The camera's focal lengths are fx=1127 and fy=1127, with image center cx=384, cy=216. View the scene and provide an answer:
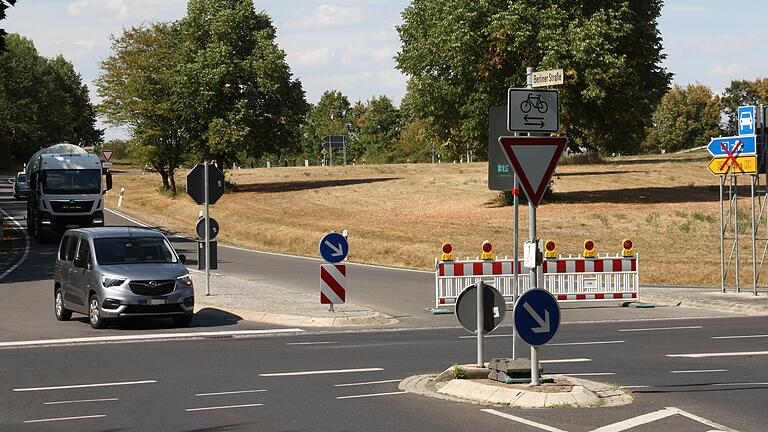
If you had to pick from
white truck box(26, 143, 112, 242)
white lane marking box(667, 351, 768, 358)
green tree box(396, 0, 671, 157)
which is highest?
green tree box(396, 0, 671, 157)

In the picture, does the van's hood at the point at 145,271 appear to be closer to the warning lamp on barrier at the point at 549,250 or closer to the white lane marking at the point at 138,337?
the white lane marking at the point at 138,337

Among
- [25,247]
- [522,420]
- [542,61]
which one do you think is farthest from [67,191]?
[522,420]

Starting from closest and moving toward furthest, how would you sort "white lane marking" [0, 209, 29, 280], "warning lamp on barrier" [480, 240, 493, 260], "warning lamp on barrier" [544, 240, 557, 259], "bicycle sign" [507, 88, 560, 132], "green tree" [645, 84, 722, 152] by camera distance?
"bicycle sign" [507, 88, 560, 132] < "warning lamp on barrier" [480, 240, 493, 260] < "warning lamp on barrier" [544, 240, 557, 259] < "white lane marking" [0, 209, 29, 280] < "green tree" [645, 84, 722, 152]

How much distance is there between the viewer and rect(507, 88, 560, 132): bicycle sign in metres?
11.8

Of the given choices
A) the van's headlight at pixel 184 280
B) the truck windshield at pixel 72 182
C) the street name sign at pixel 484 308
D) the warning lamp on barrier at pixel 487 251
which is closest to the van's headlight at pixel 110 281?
the van's headlight at pixel 184 280

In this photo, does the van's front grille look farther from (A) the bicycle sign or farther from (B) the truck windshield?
(B) the truck windshield

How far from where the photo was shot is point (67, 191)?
4381 centimetres

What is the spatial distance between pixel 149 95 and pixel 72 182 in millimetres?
30157

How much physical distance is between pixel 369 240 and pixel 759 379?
28539 millimetres

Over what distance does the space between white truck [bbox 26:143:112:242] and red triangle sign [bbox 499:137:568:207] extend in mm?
34516

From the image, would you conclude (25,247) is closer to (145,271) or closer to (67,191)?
(67,191)

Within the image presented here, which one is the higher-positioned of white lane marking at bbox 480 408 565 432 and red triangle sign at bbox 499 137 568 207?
red triangle sign at bbox 499 137 568 207

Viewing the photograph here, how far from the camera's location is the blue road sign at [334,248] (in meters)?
21.3

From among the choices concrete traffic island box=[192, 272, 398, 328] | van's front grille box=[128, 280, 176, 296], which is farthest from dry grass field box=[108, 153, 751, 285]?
van's front grille box=[128, 280, 176, 296]
